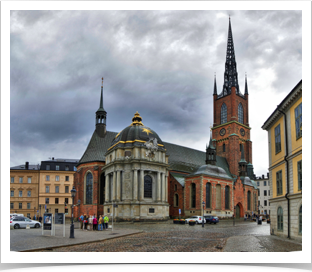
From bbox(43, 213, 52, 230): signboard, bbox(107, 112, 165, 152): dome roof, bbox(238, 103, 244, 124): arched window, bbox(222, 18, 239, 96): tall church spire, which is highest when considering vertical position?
bbox(222, 18, 239, 96): tall church spire

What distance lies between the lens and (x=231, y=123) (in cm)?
8894

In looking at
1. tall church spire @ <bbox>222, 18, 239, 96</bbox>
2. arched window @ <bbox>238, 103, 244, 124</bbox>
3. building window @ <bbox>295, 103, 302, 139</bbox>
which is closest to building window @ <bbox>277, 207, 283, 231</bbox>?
building window @ <bbox>295, 103, 302, 139</bbox>

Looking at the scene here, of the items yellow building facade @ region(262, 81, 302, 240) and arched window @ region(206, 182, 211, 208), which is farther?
arched window @ region(206, 182, 211, 208)

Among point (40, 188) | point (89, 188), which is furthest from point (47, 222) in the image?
point (40, 188)

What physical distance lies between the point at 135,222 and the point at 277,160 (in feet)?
94.3

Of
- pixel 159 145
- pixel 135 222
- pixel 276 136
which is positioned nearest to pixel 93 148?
pixel 159 145

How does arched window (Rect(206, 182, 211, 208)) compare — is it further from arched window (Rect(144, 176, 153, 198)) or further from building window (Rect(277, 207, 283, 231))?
building window (Rect(277, 207, 283, 231))

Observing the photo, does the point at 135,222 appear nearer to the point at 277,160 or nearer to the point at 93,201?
the point at 93,201

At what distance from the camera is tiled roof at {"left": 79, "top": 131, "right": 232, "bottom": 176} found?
60300mm

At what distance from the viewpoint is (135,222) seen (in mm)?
47156

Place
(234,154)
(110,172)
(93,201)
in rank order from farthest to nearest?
(234,154), (93,201), (110,172)

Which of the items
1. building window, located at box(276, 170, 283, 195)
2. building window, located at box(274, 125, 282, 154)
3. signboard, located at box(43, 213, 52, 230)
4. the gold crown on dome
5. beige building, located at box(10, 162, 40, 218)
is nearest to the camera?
building window, located at box(276, 170, 283, 195)

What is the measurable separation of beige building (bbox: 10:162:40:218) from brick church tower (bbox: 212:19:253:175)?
48.8 m

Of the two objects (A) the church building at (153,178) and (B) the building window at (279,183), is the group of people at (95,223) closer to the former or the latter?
(A) the church building at (153,178)
